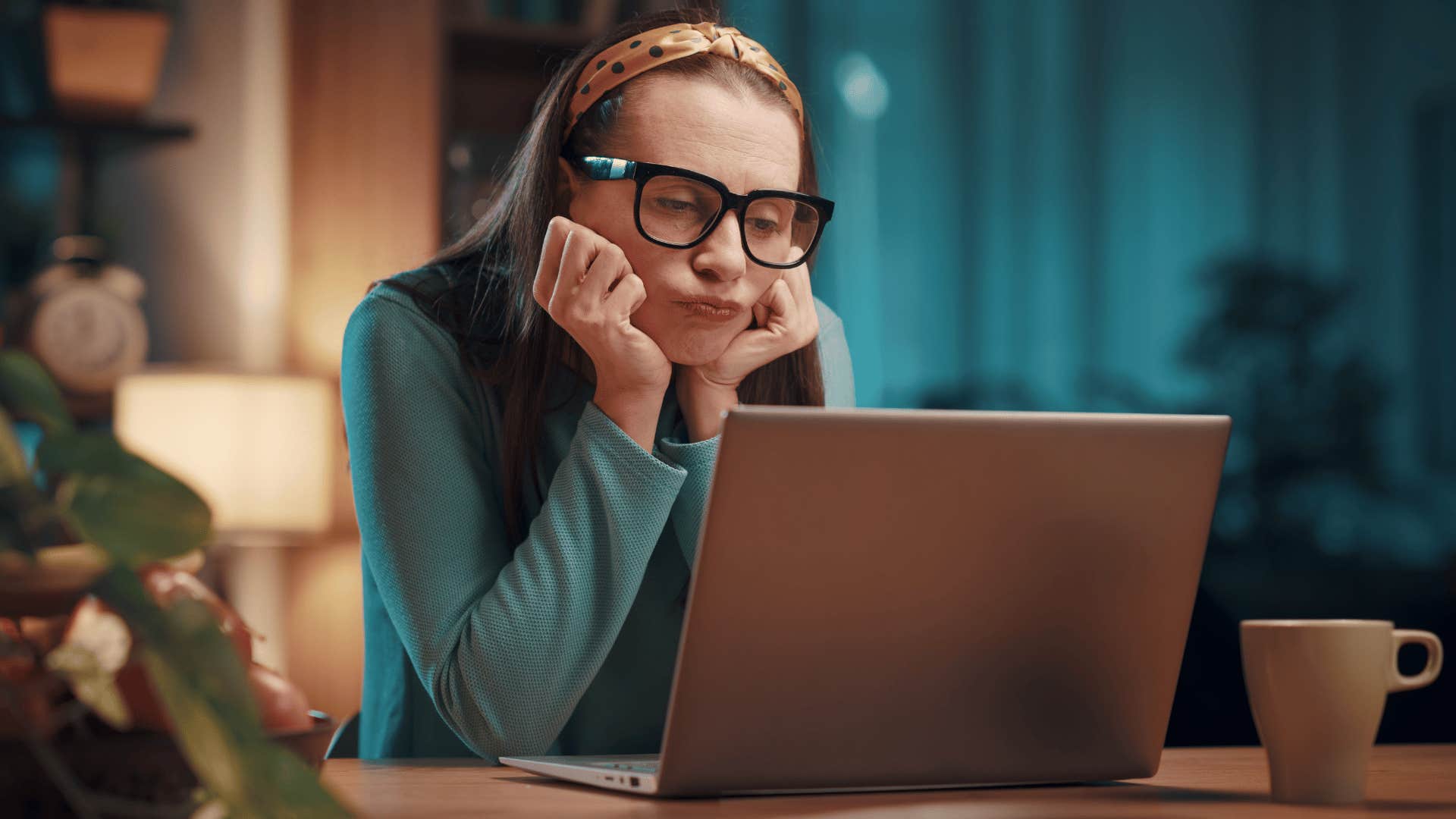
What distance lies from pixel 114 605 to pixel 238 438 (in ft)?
7.46

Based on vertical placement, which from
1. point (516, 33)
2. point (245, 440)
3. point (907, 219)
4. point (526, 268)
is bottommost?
point (245, 440)

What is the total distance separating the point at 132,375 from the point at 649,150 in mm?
1801

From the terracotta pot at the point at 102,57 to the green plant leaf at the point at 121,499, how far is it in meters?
2.61

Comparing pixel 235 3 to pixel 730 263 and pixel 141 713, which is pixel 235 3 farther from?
pixel 141 713

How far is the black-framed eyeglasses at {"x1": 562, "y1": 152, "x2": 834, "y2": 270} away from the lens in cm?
114

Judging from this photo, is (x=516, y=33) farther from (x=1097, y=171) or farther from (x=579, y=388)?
(x=579, y=388)

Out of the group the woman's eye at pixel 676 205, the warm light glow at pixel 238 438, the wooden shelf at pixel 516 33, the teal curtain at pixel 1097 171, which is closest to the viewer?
the woman's eye at pixel 676 205

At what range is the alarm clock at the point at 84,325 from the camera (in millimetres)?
2578

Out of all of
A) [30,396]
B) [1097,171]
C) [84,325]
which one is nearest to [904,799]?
[30,396]

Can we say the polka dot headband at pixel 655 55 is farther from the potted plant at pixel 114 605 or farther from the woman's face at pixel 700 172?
the potted plant at pixel 114 605

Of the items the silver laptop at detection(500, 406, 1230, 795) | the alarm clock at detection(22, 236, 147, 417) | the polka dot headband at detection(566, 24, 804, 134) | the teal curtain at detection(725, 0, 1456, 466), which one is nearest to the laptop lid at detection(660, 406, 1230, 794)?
the silver laptop at detection(500, 406, 1230, 795)

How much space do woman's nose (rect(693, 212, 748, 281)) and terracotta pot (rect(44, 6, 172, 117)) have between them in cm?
197

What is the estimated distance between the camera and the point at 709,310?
46.9 inches

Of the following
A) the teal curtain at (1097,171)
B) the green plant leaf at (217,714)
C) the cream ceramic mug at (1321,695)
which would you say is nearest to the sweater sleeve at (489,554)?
the cream ceramic mug at (1321,695)
